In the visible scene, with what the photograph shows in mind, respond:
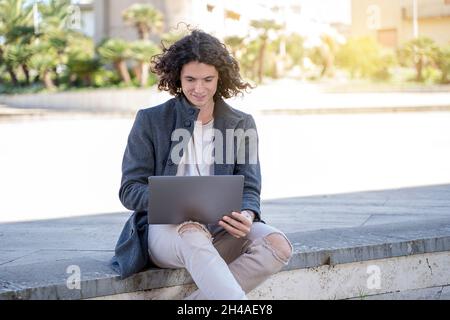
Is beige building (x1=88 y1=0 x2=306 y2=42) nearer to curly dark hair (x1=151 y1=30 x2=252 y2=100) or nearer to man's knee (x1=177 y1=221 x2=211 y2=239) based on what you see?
curly dark hair (x1=151 y1=30 x2=252 y2=100)

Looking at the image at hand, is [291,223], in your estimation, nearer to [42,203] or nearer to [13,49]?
[42,203]

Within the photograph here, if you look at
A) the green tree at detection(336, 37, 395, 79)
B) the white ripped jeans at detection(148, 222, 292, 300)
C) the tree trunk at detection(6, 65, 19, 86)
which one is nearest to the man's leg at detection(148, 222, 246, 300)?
the white ripped jeans at detection(148, 222, 292, 300)

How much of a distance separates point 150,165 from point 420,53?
34540mm

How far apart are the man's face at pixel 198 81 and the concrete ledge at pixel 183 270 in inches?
34.5

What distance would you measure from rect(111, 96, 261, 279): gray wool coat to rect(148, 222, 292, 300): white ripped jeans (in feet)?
0.32

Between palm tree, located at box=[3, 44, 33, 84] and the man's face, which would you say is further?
palm tree, located at box=[3, 44, 33, 84]

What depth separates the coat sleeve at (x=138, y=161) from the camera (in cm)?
386

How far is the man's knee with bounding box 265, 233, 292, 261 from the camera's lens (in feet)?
12.2

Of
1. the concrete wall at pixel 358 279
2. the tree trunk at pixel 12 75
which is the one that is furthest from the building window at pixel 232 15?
the concrete wall at pixel 358 279

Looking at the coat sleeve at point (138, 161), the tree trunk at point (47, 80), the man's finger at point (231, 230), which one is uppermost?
the tree trunk at point (47, 80)

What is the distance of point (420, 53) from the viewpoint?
3678 cm

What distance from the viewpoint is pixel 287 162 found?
11328 mm

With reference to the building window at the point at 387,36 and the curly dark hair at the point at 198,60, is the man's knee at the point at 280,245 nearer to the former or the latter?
the curly dark hair at the point at 198,60
